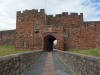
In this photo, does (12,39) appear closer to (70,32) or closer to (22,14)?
(22,14)

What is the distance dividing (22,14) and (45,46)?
7.01m

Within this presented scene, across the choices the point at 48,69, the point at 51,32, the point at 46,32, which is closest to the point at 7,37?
the point at 46,32

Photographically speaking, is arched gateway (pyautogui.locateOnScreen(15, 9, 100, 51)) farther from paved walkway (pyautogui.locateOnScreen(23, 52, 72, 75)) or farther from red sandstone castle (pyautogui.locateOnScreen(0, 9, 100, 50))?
paved walkway (pyautogui.locateOnScreen(23, 52, 72, 75))

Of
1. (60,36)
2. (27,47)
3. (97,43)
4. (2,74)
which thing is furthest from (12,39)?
(2,74)

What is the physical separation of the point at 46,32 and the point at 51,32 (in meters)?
0.87

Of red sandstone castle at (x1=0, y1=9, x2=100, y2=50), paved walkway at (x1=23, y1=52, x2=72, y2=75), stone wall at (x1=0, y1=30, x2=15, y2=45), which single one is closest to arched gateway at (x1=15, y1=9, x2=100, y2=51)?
red sandstone castle at (x1=0, y1=9, x2=100, y2=50)

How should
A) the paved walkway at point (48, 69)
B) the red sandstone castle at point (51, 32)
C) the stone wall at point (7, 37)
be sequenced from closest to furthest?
1. the paved walkway at point (48, 69)
2. the red sandstone castle at point (51, 32)
3. the stone wall at point (7, 37)

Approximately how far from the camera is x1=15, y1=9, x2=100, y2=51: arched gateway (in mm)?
35375

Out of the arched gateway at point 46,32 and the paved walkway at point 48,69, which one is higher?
the arched gateway at point 46,32

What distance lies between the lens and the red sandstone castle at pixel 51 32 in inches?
1389

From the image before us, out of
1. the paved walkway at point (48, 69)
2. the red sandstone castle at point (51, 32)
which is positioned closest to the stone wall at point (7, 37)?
the red sandstone castle at point (51, 32)

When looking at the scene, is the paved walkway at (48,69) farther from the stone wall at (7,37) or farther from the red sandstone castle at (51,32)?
the stone wall at (7,37)

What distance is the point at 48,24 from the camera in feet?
129

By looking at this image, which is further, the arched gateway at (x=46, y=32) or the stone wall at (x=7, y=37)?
the stone wall at (x=7, y=37)
